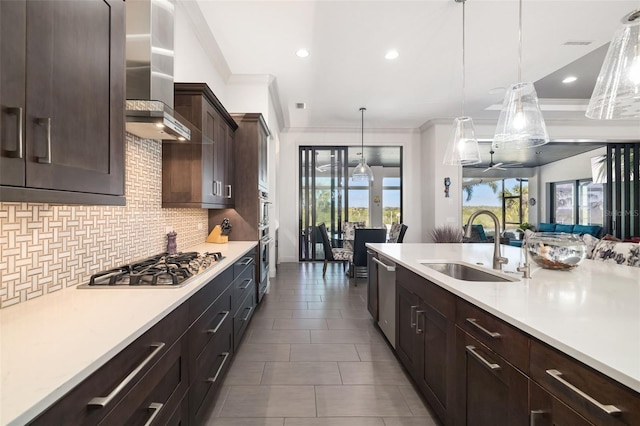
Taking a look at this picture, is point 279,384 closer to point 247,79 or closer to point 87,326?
point 87,326

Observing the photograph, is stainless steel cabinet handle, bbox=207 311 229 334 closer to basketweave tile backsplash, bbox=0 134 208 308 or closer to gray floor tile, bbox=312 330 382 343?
basketweave tile backsplash, bbox=0 134 208 308

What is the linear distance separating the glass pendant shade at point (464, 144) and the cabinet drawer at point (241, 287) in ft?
7.48

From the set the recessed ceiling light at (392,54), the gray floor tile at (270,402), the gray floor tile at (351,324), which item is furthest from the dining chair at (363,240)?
the gray floor tile at (270,402)

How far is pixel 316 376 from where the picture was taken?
2.22 metres

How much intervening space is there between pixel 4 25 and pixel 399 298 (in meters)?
2.40

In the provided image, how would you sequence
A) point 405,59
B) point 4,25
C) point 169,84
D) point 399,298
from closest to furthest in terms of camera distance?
point 4,25, point 169,84, point 399,298, point 405,59

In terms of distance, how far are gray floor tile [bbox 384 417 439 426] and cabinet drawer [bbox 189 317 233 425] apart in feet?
3.45

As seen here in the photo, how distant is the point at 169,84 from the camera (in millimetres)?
2053

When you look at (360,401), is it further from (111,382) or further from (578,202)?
(578,202)

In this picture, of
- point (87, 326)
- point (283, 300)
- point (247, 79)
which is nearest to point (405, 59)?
point (247, 79)

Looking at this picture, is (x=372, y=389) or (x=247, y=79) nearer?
(x=372, y=389)

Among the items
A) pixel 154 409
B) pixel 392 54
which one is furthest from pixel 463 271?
pixel 392 54

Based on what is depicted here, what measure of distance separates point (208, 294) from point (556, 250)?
203 centimetres

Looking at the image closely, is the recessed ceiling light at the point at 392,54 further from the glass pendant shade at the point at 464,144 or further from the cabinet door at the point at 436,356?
the cabinet door at the point at 436,356
